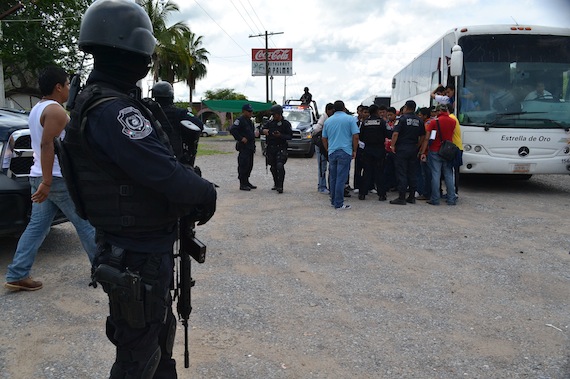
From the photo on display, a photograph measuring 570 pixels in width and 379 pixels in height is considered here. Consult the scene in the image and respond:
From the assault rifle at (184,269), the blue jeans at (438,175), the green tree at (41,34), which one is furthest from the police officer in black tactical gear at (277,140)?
the green tree at (41,34)

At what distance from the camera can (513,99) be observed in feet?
31.1

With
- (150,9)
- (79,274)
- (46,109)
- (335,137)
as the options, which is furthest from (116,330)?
(150,9)

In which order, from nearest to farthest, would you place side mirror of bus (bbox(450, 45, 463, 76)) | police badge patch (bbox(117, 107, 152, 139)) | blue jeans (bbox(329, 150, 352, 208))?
1. police badge patch (bbox(117, 107, 152, 139))
2. blue jeans (bbox(329, 150, 352, 208))
3. side mirror of bus (bbox(450, 45, 463, 76))

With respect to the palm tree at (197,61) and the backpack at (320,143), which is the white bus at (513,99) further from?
the palm tree at (197,61)

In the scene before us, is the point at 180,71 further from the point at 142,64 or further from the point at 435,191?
the point at 142,64

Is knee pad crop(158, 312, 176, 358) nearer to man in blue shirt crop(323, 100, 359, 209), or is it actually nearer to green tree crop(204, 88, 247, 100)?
man in blue shirt crop(323, 100, 359, 209)

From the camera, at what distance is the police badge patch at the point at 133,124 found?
191 centimetres

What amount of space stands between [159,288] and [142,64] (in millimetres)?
977

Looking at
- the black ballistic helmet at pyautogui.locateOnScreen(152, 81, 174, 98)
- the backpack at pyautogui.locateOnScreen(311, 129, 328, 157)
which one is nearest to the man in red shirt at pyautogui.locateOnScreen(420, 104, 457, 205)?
the backpack at pyautogui.locateOnScreen(311, 129, 328, 157)

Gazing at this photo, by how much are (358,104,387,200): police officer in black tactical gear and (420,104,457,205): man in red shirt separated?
2.44ft

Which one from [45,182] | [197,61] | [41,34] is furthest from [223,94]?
[45,182]

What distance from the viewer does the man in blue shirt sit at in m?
8.27

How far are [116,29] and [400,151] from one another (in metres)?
7.14

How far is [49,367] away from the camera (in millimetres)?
3072
